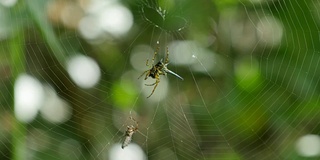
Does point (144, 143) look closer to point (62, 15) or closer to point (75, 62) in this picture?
point (75, 62)

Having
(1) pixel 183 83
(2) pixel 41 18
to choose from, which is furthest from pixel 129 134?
(2) pixel 41 18

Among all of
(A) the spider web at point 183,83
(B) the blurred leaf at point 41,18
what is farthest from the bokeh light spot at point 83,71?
(B) the blurred leaf at point 41,18

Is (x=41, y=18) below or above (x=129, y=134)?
above

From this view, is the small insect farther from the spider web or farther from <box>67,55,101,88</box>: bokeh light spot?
<box>67,55,101,88</box>: bokeh light spot

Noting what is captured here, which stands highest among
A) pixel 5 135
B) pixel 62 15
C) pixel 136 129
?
pixel 62 15

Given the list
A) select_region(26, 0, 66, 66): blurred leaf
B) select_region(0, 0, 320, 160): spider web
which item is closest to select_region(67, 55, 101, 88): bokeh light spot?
select_region(0, 0, 320, 160): spider web

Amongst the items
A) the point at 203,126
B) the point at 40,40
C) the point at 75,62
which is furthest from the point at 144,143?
the point at 40,40

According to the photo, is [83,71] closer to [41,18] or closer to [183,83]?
[183,83]

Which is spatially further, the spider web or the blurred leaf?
the spider web
